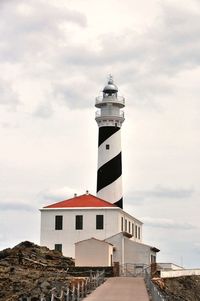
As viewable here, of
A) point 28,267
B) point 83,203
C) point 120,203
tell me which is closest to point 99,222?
point 83,203

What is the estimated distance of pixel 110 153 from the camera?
5028 cm

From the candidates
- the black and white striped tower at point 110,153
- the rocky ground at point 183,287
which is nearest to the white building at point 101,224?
the black and white striped tower at point 110,153

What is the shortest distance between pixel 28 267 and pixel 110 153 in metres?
14.5

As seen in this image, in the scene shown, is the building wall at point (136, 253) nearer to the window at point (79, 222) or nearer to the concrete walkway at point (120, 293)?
the window at point (79, 222)

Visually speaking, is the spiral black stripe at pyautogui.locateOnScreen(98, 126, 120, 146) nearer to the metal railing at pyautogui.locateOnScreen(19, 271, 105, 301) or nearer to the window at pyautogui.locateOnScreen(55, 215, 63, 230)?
the window at pyautogui.locateOnScreen(55, 215, 63, 230)

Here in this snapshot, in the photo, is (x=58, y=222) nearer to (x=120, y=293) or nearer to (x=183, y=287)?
(x=183, y=287)

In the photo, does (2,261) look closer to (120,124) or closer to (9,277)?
(9,277)

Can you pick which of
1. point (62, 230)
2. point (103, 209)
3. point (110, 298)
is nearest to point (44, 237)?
point (62, 230)

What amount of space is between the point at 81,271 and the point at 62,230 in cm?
822

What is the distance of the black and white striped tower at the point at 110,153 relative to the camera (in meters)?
50.1

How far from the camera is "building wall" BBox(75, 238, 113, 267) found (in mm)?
41834

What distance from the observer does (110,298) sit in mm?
22453

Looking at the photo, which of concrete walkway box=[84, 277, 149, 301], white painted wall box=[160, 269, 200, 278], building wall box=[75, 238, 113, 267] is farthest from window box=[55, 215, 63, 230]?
concrete walkway box=[84, 277, 149, 301]

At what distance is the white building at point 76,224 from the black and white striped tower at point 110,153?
134 inches
